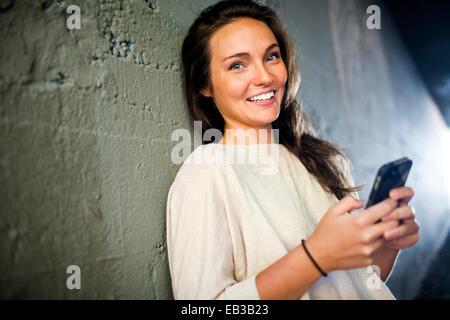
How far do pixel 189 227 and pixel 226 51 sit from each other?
0.62 m

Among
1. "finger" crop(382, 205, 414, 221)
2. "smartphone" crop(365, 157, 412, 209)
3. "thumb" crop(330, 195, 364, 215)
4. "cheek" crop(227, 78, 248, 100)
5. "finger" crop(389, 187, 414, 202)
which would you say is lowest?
"finger" crop(382, 205, 414, 221)

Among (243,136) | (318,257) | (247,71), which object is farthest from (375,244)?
(247,71)

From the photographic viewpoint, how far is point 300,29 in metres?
2.00

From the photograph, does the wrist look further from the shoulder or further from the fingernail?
the shoulder

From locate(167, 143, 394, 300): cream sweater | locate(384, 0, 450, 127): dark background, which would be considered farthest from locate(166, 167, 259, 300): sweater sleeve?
locate(384, 0, 450, 127): dark background

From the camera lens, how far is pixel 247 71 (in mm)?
1010

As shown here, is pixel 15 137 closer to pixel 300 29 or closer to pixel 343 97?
pixel 300 29

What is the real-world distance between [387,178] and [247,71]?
569 mm

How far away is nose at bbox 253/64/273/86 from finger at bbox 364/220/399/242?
574 millimetres

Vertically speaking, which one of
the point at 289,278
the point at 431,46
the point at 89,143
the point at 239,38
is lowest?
the point at 289,278

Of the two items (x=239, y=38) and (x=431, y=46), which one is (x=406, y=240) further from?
(x=431, y=46)

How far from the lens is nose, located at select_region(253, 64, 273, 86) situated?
39.1 inches
